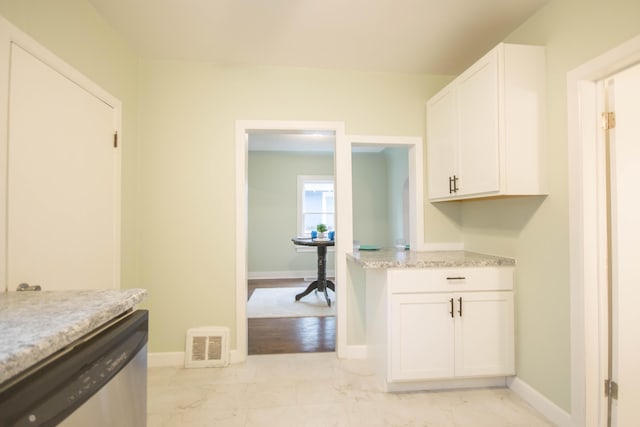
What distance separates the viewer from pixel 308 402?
5.97 feet

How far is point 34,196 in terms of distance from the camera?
1.31 m

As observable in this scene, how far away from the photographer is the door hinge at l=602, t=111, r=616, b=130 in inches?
57.0

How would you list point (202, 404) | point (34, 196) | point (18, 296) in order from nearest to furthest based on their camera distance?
1. point (18, 296)
2. point (34, 196)
3. point (202, 404)

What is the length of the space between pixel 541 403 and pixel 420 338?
2.54ft

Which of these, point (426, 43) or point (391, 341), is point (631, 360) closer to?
point (391, 341)

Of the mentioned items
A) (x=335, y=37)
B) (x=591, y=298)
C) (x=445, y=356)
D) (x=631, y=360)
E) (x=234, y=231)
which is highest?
(x=335, y=37)

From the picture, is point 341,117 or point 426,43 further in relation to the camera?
point 341,117

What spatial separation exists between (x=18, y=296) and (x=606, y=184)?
2.59 meters

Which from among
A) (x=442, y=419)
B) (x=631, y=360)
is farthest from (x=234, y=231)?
(x=631, y=360)

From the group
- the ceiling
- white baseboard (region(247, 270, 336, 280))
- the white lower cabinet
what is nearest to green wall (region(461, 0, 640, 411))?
the white lower cabinet

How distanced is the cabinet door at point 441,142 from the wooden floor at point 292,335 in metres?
1.72

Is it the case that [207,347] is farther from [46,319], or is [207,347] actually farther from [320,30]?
[320,30]

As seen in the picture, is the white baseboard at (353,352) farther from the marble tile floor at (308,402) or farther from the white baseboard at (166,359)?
the white baseboard at (166,359)

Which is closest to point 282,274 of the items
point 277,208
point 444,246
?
point 277,208
